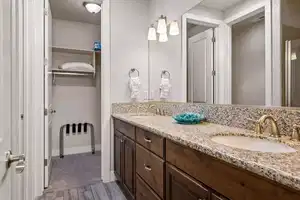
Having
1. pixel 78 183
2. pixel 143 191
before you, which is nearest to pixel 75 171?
pixel 78 183

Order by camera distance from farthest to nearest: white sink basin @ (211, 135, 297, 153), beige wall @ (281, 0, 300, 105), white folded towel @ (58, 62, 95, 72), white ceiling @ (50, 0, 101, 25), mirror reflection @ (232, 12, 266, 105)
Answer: white folded towel @ (58, 62, 95, 72)
white ceiling @ (50, 0, 101, 25)
mirror reflection @ (232, 12, 266, 105)
beige wall @ (281, 0, 300, 105)
white sink basin @ (211, 135, 297, 153)

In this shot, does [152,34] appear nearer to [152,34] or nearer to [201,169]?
[152,34]

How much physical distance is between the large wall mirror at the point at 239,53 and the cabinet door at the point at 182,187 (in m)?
0.71

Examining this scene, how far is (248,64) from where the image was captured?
1.42 m

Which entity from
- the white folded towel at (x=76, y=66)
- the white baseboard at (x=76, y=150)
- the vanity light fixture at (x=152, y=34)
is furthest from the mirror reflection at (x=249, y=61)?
the white baseboard at (x=76, y=150)

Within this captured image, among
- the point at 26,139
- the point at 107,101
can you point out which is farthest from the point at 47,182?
the point at 107,101

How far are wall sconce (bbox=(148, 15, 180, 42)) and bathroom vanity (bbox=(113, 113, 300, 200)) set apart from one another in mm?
1220

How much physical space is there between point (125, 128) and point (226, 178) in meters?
1.45

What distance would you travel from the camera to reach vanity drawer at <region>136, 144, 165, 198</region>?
1.32 meters

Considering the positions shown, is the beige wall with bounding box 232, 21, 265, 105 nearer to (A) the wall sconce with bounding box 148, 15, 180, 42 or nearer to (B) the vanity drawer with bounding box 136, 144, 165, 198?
(B) the vanity drawer with bounding box 136, 144, 165, 198

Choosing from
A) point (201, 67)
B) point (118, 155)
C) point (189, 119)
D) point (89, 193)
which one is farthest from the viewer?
point (118, 155)

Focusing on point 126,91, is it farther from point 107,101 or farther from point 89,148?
point 89,148

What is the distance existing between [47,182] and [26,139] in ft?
2.71

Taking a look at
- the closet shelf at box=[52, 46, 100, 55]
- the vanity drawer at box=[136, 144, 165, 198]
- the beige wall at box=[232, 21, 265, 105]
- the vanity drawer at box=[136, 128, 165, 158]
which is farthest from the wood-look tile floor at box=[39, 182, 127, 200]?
the closet shelf at box=[52, 46, 100, 55]
